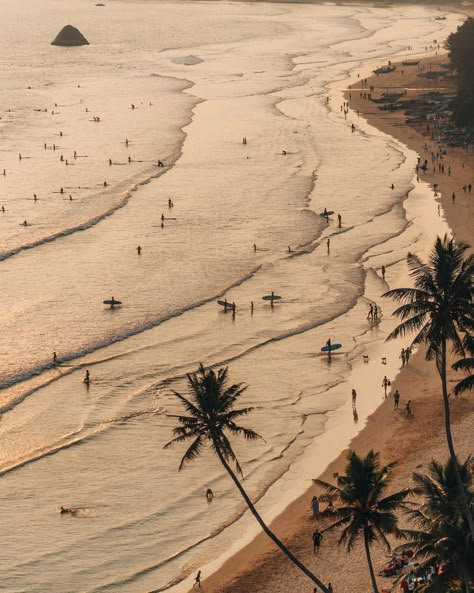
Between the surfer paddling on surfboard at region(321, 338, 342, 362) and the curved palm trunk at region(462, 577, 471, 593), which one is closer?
the curved palm trunk at region(462, 577, 471, 593)

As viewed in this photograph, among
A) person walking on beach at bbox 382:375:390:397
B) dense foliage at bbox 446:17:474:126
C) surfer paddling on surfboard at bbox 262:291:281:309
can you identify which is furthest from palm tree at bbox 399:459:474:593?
dense foliage at bbox 446:17:474:126

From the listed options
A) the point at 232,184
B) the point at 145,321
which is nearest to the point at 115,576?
the point at 145,321

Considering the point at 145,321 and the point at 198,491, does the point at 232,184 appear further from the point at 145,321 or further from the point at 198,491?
the point at 198,491

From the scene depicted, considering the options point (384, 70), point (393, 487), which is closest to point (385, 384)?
point (393, 487)

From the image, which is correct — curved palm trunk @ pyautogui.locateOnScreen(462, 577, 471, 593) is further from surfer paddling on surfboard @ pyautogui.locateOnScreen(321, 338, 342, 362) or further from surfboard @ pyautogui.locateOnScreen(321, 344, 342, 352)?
surfboard @ pyautogui.locateOnScreen(321, 344, 342, 352)

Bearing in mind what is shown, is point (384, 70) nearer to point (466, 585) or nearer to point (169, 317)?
point (169, 317)

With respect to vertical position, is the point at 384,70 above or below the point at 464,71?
below

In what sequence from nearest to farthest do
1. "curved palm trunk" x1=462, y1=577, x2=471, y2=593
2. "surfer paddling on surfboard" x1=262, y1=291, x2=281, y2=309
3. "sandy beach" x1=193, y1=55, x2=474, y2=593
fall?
"curved palm trunk" x1=462, y1=577, x2=471, y2=593
"sandy beach" x1=193, y1=55, x2=474, y2=593
"surfer paddling on surfboard" x1=262, y1=291, x2=281, y2=309

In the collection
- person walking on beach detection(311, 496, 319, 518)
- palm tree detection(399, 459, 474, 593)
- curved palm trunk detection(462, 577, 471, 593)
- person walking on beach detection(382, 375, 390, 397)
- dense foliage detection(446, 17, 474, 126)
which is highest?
dense foliage detection(446, 17, 474, 126)
